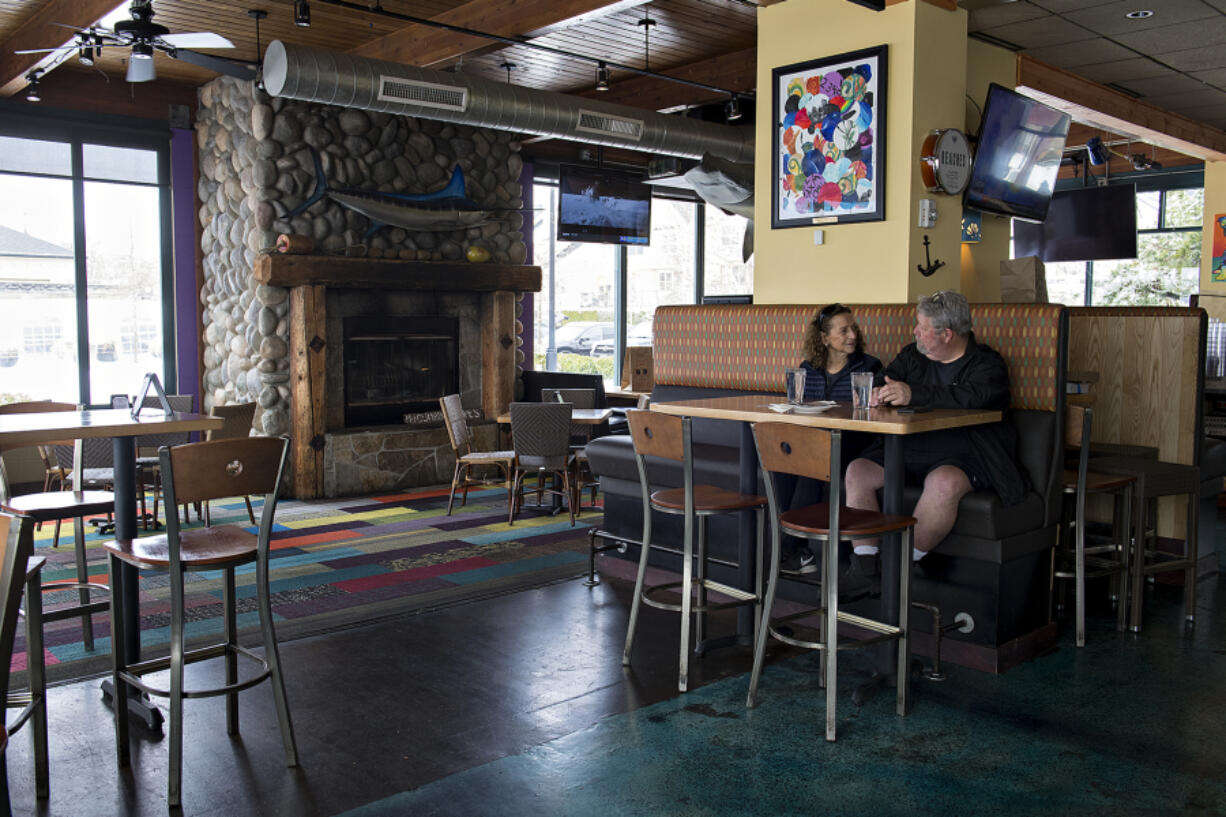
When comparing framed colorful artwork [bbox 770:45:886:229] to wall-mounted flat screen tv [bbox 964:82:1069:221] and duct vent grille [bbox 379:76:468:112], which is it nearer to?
wall-mounted flat screen tv [bbox 964:82:1069:221]

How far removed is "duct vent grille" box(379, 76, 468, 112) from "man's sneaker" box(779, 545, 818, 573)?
11.9 ft

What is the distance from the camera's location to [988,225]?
20.9 ft

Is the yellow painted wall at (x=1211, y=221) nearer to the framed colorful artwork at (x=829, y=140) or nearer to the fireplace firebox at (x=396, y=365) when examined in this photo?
the framed colorful artwork at (x=829, y=140)

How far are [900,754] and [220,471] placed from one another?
220cm

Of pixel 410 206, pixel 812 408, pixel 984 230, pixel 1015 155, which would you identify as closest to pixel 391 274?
pixel 410 206

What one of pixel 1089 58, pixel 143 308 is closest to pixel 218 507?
pixel 143 308

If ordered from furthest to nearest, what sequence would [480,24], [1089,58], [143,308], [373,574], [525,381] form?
[525,381]
[143,308]
[1089,58]
[480,24]
[373,574]

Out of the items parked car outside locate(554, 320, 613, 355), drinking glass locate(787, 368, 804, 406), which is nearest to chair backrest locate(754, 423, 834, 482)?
drinking glass locate(787, 368, 804, 406)

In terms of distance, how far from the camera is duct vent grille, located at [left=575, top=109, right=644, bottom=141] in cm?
729

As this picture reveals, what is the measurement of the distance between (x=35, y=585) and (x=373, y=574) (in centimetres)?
250

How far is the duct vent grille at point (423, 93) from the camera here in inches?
241

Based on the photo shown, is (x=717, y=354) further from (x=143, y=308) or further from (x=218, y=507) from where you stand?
(x=143, y=308)

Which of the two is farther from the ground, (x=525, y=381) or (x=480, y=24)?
(x=480, y=24)

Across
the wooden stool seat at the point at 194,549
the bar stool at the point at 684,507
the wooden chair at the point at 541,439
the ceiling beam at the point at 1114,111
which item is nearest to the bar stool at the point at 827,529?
the bar stool at the point at 684,507
